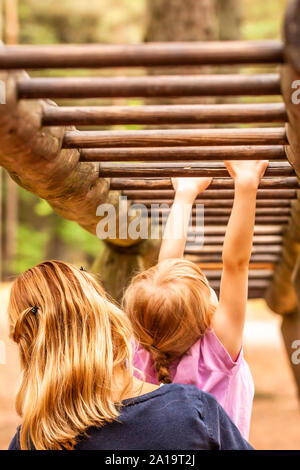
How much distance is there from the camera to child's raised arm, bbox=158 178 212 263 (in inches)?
71.3

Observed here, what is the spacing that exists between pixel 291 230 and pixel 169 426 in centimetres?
165

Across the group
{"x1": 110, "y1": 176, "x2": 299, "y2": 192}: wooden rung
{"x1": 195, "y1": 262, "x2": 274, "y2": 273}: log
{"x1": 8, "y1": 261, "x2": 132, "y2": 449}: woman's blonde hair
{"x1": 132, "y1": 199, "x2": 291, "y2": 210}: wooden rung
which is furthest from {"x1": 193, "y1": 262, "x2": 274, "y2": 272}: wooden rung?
{"x1": 8, "y1": 261, "x2": 132, "y2": 449}: woman's blonde hair

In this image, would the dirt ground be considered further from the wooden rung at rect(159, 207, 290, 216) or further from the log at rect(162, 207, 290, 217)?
the log at rect(162, 207, 290, 217)

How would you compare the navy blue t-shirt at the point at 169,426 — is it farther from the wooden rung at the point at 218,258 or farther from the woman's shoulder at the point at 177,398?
the wooden rung at the point at 218,258

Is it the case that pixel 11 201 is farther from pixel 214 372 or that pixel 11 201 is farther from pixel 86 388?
pixel 86 388

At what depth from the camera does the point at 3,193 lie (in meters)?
16.0

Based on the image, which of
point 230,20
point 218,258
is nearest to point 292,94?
point 218,258

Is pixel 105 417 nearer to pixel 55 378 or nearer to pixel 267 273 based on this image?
pixel 55 378

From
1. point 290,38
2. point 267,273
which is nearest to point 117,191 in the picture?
point 290,38

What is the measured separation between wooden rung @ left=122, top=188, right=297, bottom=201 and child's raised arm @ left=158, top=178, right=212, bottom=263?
0.87ft

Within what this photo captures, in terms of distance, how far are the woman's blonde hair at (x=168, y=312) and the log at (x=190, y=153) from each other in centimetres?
29

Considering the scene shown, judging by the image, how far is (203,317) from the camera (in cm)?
143

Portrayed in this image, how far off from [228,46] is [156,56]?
0.12 m

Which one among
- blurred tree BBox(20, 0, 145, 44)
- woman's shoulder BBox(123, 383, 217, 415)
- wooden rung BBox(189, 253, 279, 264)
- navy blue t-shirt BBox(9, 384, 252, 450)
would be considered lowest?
navy blue t-shirt BBox(9, 384, 252, 450)
